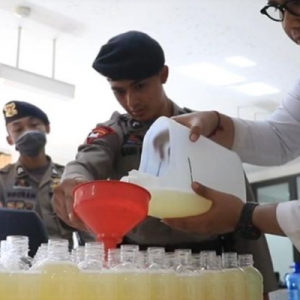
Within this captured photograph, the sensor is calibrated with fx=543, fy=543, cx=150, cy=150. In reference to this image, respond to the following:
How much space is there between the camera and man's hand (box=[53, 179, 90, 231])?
129 centimetres

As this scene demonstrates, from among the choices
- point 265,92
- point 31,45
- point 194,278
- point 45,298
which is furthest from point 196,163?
point 265,92

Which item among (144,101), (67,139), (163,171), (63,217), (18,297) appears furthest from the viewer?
(67,139)

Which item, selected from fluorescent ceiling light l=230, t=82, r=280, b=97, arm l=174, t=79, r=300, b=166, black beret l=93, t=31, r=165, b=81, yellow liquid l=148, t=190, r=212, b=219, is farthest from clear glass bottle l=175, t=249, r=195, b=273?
fluorescent ceiling light l=230, t=82, r=280, b=97

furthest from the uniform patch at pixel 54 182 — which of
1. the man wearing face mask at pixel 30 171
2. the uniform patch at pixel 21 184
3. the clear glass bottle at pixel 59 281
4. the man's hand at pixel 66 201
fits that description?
the clear glass bottle at pixel 59 281

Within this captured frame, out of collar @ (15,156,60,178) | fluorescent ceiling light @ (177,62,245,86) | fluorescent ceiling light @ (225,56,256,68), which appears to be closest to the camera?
collar @ (15,156,60,178)

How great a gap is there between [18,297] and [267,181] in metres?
7.00

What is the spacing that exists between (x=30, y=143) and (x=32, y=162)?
93mm

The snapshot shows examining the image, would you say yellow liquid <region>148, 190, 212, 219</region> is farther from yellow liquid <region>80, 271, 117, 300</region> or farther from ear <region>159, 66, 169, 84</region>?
ear <region>159, 66, 169, 84</region>

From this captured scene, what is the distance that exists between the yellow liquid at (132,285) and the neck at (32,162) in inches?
63.4

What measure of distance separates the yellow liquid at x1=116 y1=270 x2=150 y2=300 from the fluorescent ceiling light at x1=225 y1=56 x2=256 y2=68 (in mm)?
3514

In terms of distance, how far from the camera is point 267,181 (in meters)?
7.67

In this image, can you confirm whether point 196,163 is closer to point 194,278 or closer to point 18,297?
point 194,278

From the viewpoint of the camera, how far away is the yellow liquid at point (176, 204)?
1.19 metres

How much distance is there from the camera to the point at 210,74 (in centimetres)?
465
